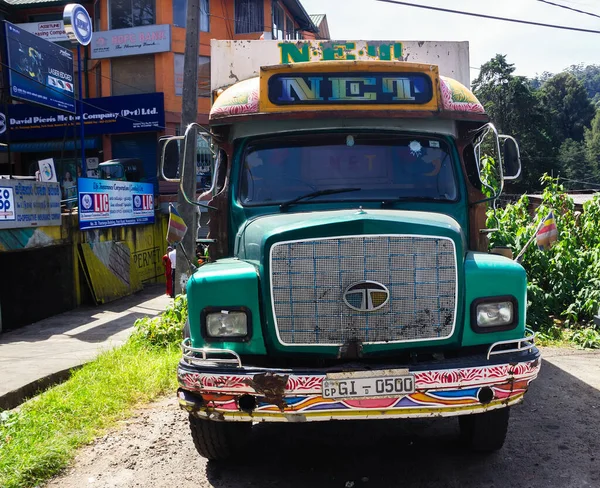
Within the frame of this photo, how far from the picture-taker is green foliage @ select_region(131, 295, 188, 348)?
891 cm

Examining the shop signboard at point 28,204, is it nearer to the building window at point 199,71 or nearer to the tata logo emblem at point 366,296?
the building window at point 199,71

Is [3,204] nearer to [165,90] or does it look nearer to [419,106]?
[419,106]

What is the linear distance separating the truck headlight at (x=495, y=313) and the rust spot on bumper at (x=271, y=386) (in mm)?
1242

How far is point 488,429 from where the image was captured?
4.36 m

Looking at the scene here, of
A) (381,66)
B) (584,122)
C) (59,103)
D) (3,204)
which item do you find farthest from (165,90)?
(584,122)

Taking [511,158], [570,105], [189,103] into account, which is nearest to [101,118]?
[189,103]

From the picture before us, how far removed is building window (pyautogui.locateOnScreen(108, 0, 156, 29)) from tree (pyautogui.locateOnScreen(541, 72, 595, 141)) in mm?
48582

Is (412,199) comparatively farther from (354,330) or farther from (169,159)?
(169,159)

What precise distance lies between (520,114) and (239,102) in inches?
1738

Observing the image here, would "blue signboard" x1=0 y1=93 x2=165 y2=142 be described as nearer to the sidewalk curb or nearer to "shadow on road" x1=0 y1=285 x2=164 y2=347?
"shadow on road" x1=0 y1=285 x2=164 y2=347

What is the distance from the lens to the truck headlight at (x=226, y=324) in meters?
3.87

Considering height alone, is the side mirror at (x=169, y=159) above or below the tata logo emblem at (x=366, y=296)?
above

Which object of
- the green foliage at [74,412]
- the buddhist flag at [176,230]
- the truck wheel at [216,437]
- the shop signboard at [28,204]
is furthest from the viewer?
the shop signboard at [28,204]

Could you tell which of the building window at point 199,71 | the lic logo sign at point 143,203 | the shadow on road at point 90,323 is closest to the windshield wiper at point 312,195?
the shadow on road at point 90,323
